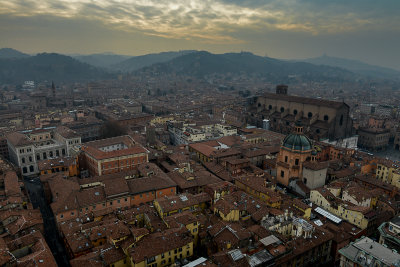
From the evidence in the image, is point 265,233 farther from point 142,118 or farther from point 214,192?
point 142,118

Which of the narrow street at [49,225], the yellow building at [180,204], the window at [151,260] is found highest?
the yellow building at [180,204]

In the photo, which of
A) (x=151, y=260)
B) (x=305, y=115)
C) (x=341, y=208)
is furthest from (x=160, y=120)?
(x=151, y=260)

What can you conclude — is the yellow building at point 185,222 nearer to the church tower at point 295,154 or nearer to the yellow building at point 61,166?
the church tower at point 295,154

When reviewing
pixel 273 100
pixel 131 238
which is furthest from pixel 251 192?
pixel 273 100

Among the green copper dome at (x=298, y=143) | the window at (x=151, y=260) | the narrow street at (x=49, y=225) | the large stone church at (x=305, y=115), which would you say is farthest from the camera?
the large stone church at (x=305, y=115)

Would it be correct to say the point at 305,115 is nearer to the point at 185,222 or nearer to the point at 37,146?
the point at 185,222

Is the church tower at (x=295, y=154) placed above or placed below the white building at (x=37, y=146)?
above

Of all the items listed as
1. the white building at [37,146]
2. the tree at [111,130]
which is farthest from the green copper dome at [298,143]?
the tree at [111,130]
